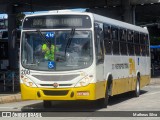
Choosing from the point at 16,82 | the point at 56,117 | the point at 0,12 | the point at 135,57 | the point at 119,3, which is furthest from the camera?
the point at 0,12

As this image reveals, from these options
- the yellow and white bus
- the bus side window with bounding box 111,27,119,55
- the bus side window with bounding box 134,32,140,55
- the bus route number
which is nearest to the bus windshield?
the yellow and white bus

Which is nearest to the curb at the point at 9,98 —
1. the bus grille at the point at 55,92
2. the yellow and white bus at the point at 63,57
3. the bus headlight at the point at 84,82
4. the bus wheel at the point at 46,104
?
the bus wheel at the point at 46,104

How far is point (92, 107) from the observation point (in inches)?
670

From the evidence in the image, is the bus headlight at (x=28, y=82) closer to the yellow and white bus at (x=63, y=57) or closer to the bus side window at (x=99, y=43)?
the yellow and white bus at (x=63, y=57)

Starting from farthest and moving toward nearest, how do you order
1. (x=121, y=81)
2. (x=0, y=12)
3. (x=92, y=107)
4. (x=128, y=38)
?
(x=0, y=12), (x=128, y=38), (x=121, y=81), (x=92, y=107)

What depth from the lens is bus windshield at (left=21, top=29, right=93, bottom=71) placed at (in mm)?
15070

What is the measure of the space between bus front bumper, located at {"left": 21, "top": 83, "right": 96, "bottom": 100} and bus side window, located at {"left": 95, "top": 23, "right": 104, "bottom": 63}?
1.14 metres

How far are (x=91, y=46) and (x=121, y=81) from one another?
160 inches

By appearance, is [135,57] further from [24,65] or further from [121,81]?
[24,65]

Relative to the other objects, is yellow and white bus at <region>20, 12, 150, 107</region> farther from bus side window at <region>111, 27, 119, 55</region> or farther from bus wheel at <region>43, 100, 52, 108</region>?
bus wheel at <region>43, 100, 52, 108</region>

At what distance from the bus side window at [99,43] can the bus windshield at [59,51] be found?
0.40m

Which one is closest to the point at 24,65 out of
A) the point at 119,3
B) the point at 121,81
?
the point at 121,81

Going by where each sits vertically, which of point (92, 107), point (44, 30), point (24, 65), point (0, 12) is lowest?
point (92, 107)

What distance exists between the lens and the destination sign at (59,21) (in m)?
15.4
